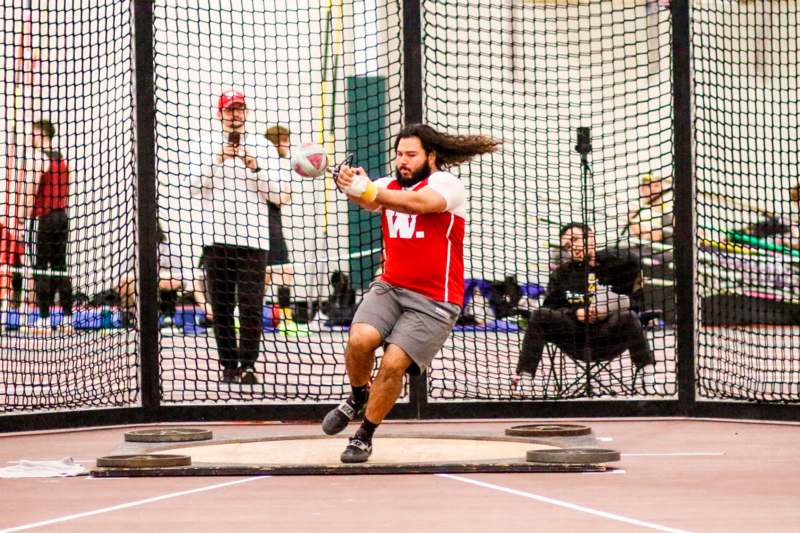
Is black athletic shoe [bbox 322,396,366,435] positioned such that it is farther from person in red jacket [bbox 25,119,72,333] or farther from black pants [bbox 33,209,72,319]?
black pants [bbox 33,209,72,319]

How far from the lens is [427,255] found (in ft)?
25.6

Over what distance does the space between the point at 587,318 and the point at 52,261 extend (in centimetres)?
485

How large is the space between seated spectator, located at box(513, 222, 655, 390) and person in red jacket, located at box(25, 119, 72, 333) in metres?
3.30

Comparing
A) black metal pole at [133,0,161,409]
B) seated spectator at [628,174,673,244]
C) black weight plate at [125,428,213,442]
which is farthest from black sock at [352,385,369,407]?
seated spectator at [628,174,673,244]

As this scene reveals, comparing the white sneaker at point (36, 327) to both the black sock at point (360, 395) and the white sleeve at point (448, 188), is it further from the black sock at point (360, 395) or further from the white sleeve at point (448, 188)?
the white sleeve at point (448, 188)

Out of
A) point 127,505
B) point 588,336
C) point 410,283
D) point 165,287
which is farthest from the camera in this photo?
point 165,287

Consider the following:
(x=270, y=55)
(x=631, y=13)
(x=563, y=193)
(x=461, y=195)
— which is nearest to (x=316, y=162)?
(x=461, y=195)

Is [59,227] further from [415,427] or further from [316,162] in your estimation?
[316,162]

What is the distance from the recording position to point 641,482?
22.2 ft

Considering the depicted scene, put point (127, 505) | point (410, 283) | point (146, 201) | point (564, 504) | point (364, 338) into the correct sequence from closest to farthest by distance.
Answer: point (564, 504)
point (127, 505)
point (364, 338)
point (410, 283)
point (146, 201)

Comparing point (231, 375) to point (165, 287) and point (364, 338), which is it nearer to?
point (364, 338)

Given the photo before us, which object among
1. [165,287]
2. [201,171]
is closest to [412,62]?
[201,171]

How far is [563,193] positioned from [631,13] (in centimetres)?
285

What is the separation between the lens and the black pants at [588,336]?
10500mm
